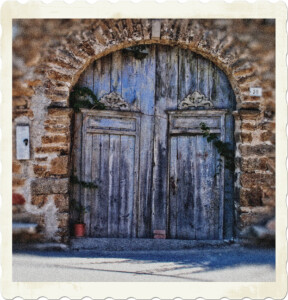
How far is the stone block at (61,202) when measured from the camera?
462cm

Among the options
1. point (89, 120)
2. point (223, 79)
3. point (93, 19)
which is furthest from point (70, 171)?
point (223, 79)

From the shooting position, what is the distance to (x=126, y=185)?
4.93 metres

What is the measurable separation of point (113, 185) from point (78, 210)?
1.63 feet

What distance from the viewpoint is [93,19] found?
443cm

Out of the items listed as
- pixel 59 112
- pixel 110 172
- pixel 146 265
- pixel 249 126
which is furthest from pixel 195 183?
pixel 59 112

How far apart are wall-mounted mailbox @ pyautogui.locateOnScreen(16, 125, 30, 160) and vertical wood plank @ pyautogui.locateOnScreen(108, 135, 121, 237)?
94 cm

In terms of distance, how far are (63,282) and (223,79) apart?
2.83 metres

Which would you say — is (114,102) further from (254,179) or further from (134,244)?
(254,179)

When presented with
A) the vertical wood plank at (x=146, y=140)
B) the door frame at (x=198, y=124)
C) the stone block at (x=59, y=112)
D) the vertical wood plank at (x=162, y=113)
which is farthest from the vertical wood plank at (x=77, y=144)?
the door frame at (x=198, y=124)

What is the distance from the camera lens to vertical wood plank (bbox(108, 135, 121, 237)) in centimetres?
490

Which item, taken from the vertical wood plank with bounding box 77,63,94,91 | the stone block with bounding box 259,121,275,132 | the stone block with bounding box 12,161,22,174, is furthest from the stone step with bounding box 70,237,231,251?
the vertical wood plank with bounding box 77,63,94,91

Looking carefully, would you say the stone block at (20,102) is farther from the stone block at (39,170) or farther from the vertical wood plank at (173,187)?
the vertical wood plank at (173,187)

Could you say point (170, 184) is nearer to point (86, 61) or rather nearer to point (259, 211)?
point (259, 211)

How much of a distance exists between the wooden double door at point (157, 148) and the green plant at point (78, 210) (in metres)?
0.07
